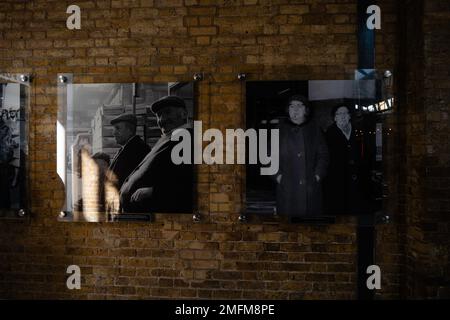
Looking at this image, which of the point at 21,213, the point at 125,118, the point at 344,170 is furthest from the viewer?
the point at 21,213

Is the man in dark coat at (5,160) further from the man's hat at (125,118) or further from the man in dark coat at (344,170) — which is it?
the man in dark coat at (344,170)

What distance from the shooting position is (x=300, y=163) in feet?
11.1

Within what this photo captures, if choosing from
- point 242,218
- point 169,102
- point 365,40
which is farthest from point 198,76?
point 365,40

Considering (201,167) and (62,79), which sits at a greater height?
(62,79)

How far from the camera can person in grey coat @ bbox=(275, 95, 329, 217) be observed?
3367 mm

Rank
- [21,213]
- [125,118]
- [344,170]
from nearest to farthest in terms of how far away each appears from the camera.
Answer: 1. [344,170]
2. [125,118]
3. [21,213]

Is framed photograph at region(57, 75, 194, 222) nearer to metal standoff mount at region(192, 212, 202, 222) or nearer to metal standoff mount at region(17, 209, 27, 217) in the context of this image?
metal standoff mount at region(192, 212, 202, 222)

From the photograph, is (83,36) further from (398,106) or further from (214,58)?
(398,106)

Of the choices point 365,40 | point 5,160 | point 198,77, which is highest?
point 365,40

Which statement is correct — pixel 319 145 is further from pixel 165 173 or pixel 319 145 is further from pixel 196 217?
pixel 165 173

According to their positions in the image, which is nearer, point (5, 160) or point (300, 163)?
point (300, 163)

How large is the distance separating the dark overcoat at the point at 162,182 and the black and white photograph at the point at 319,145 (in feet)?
1.88

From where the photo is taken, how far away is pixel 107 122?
11.4 ft

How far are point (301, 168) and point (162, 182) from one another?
128 centimetres
